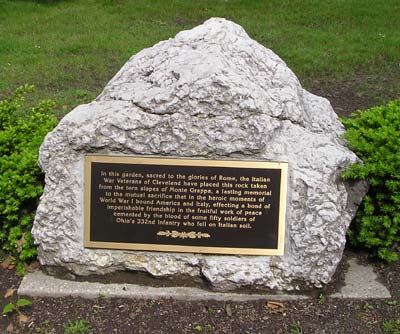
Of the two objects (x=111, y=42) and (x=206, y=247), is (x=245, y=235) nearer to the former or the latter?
(x=206, y=247)

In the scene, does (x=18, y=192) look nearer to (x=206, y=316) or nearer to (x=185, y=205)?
(x=185, y=205)

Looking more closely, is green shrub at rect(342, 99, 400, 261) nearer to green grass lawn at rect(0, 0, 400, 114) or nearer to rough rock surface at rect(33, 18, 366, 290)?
rough rock surface at rect(33, 18, 366, 290)

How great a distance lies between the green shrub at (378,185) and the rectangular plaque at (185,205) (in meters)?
0.59

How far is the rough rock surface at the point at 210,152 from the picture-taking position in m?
3.67

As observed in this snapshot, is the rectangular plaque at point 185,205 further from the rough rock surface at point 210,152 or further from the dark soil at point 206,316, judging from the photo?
the dark soil at point 206,316

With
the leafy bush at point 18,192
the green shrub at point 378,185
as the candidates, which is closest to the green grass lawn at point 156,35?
the leafy bush at point 18,192

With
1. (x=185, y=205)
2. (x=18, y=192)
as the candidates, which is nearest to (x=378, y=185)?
(x=185, y=205)

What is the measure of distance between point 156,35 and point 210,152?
7143 millimetres

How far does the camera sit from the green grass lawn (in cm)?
845

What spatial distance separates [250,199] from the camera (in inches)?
149

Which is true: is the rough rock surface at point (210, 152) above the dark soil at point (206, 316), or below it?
above

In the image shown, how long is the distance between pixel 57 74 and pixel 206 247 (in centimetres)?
554

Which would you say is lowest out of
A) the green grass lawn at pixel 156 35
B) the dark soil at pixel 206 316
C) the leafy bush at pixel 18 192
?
the dark soil at pixel 206 316

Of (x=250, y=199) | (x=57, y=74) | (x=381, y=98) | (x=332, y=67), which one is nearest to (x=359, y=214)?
(x=250, y=199)
